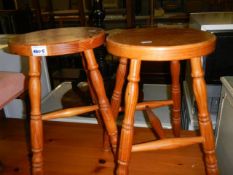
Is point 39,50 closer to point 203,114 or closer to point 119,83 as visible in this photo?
point 119,83

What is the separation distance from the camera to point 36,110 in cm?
72

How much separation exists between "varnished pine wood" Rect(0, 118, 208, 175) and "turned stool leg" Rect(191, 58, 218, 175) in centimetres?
24

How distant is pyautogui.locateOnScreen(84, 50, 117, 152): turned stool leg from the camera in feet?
2.39

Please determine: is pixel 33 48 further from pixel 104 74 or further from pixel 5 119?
pixel 5 119

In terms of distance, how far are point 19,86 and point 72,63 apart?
1.42 meters

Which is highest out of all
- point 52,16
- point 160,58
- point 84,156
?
point 52,16

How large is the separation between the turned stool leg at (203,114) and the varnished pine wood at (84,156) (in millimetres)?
241

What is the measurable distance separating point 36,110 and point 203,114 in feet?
1.63

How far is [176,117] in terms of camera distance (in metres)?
0.96

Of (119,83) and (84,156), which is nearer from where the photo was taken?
(119,83)

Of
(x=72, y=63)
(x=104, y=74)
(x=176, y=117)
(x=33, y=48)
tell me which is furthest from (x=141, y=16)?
(x=33, y=48)

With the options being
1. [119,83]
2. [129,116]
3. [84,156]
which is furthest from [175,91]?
[84,156]

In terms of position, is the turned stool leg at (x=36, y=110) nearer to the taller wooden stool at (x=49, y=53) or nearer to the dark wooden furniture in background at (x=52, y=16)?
the taller wooden stool at (x=49, y=53)

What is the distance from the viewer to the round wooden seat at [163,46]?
55cm
